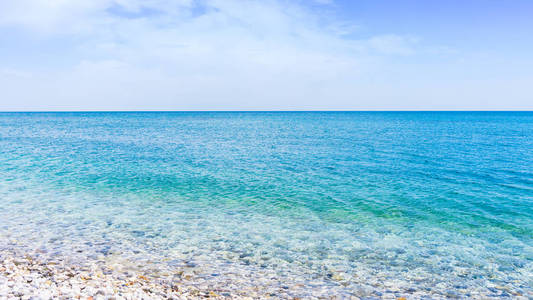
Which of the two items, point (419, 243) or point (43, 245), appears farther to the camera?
point (419, 243)

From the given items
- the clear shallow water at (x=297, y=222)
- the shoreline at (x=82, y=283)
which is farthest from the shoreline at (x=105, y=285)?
the clear shallow water at (x=297, y=222)

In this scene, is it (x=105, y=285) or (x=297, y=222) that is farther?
(x=297, y=222)

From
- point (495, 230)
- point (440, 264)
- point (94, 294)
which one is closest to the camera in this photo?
point (94, 294)

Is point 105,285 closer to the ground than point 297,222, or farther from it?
farther from it

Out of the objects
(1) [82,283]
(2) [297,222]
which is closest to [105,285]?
(1) [82,283]

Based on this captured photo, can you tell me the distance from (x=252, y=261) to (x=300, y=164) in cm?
2020

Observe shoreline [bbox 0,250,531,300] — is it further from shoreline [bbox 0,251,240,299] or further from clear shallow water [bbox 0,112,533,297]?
clear shallow water [bbox 0,112,533,297]

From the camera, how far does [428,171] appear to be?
89.6ft

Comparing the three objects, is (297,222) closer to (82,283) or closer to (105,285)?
(105,285)

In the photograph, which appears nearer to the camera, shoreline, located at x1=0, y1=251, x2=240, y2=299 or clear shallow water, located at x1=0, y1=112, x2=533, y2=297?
shoreline, located at x1=0, y1=251, x2=240, y2=299

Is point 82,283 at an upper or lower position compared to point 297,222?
upper

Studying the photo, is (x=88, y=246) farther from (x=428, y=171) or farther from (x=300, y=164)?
(x=428, y=171)

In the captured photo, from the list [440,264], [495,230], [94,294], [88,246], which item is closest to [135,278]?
[94,294]

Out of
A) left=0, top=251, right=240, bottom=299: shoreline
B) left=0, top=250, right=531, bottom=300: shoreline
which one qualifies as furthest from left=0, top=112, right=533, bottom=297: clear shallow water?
left=0, top=251, right=240, bottom=299: shoreline
